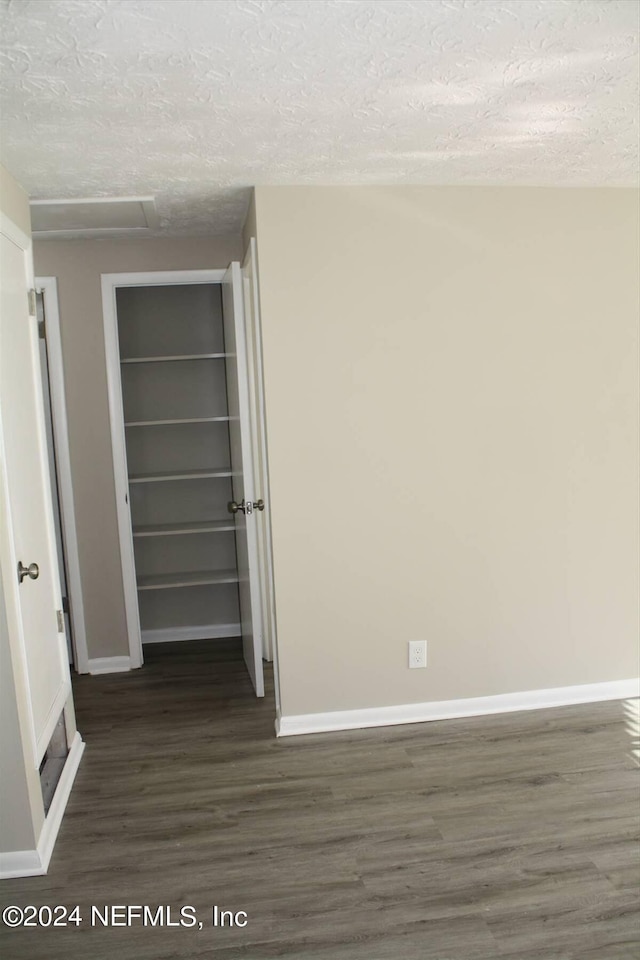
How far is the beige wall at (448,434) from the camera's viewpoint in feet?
10.6

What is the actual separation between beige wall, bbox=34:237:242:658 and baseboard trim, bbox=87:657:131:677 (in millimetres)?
30

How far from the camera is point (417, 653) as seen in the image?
343 centimetres

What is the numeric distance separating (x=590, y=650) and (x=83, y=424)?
282cm

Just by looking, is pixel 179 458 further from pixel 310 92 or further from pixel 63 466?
pixel 310 92

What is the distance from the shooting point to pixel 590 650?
3.60 meters

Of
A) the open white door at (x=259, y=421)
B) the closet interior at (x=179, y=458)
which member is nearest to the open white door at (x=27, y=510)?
the open white door at (x=259, y=421)

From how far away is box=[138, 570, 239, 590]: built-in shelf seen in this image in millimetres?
4640

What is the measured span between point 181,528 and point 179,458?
1.48 feet

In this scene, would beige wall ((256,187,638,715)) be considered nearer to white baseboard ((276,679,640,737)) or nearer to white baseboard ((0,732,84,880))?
white baseboard ((276,679,640,737))

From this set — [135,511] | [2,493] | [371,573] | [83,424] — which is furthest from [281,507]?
[135,511]

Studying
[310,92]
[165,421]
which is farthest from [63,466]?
[310,92]

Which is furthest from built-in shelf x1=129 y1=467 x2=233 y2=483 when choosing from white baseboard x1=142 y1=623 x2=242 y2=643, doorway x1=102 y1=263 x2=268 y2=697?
white baseboard x1=142 y1=623 x2=242 y2=643

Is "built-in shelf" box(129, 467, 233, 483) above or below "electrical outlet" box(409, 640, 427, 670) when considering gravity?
above

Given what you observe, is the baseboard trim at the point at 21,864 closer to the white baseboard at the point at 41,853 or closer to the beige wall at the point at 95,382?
the white baseboard at the point at 41,853
